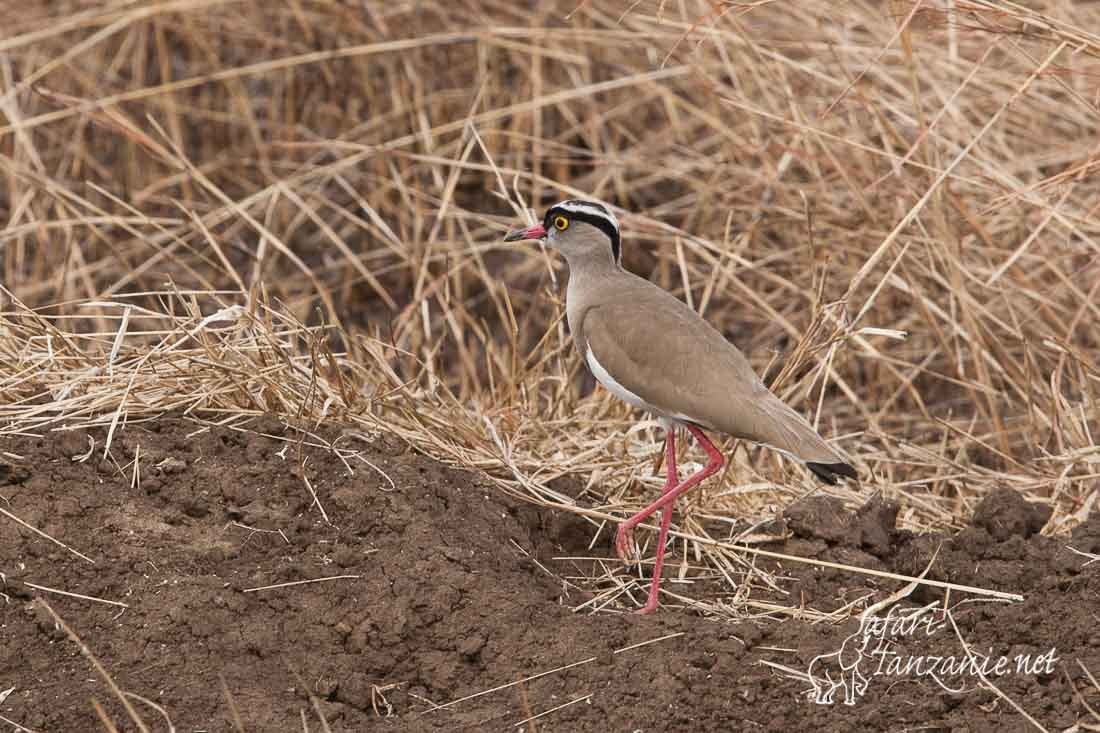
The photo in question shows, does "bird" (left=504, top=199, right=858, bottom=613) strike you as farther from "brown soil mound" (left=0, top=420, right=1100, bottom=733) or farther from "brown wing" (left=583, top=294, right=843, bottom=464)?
"brown soil mound" (left=0, top=420, right=1100, bottom=733)

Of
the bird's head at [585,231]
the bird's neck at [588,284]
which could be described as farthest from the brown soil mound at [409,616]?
the bird's head at [585,231]

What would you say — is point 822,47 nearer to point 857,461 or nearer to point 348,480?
point 857,461

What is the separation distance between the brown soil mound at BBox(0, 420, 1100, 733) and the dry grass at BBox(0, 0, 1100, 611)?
30cm

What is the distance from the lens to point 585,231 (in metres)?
4.88

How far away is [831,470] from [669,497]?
0.47 m

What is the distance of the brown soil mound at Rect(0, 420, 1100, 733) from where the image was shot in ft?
11.6

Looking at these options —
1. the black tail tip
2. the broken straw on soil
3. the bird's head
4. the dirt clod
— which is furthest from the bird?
the dirt clod

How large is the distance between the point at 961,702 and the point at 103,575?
213 cm

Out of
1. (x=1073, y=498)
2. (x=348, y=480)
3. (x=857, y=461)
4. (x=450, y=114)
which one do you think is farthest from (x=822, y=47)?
(x=348, y=480)

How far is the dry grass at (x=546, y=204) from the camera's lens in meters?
4.85

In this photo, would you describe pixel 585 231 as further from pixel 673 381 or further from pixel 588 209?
pixel 673 381

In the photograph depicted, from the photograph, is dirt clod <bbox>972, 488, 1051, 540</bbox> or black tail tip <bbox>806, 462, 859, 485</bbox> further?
dirt clod <bbox>972, 488, 1051, 540</bbox>

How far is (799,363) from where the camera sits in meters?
5.09

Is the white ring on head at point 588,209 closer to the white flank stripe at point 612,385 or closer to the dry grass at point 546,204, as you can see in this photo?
the dry grass at point 546,204
